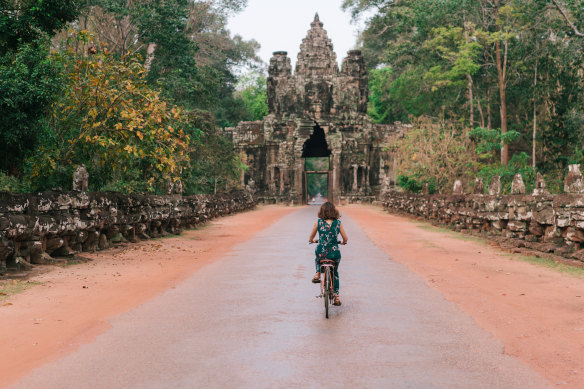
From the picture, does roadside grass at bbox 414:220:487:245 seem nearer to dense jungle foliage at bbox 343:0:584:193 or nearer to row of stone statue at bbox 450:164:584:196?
row of stone statue at bbox 450:164:584:196

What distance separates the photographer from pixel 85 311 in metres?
7.25

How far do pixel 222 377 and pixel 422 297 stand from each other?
166 inches

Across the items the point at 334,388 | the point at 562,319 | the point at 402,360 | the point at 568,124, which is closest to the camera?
the point at 334,388

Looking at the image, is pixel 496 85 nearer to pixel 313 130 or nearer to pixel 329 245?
pixel 313 130

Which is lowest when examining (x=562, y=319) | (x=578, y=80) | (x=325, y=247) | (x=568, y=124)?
→ (x=562, y=319)

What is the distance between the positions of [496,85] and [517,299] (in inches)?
1369

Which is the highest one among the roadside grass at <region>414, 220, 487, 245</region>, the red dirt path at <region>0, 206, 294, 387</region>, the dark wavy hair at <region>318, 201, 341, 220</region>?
the dark wavy hair at <region>318, 201, 341, 220</region>

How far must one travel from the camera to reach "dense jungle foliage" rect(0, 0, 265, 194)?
1095cm

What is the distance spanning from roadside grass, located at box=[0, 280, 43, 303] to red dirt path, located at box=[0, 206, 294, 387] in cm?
14

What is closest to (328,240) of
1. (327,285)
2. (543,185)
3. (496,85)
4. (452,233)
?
(327,285)

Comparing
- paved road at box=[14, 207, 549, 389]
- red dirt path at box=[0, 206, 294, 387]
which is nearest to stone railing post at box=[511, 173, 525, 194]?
red dirt path at box=[0, 206, 294, 387]

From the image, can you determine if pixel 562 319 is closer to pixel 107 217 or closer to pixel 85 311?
pixel 85 311

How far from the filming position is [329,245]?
746 centimetres

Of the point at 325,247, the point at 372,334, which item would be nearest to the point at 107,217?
the point at 325,247
